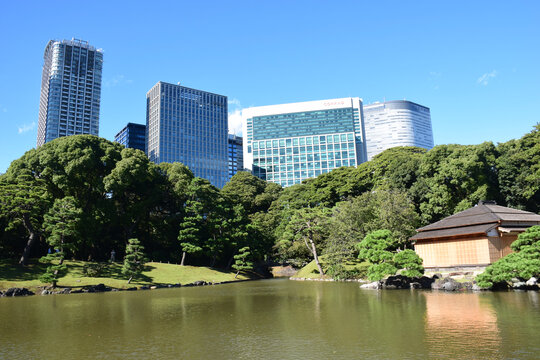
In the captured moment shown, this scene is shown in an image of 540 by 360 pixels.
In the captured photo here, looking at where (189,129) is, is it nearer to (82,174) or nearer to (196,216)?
(196,216)

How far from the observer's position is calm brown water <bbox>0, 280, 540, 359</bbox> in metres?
9.36

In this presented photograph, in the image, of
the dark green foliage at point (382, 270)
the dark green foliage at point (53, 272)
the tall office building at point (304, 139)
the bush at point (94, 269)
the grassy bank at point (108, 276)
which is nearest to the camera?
the dark green foliage at point (382, 270)

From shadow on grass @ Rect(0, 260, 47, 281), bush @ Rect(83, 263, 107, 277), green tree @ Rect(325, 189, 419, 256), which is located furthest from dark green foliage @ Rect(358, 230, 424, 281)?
shadow on grass @ Rect(0, 260, 47, 281)

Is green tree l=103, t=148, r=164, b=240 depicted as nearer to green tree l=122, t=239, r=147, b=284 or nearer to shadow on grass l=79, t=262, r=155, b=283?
shadow on grass l=79, t=262, r=155, b=283

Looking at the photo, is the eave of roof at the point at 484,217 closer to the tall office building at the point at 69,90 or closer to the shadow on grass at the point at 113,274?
the shadow on grass at the point at 113,274

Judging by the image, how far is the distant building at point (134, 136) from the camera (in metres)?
145

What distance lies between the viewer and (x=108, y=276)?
35438mm

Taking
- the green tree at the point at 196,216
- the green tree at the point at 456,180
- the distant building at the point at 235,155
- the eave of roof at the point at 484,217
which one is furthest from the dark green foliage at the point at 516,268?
the distant building at the point at 235,155

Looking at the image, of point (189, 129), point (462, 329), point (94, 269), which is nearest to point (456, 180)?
point (462, 329)

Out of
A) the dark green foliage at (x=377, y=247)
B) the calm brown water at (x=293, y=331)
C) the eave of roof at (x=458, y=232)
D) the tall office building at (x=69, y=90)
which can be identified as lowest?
the calm brown water at (x=293, y=331)

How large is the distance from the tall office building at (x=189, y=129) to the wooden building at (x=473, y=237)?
114021 mm

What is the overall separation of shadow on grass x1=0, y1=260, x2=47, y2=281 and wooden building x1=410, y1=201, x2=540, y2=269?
34.8 m

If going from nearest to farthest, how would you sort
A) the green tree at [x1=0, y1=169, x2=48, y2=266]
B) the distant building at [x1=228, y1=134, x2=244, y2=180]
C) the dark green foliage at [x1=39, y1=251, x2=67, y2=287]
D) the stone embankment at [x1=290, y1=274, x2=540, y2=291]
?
1. the stone embankment at [x1=290, y1=274, x2=540, y2=291]
2. the dark green foliage at [x1=39, y1=251, x2=67, y2=287]
3. the green tree at [x1=0, y1=169, x2=48, y2=266]
4. the distant building at [x1=228, y1=134, x2=244, y2=180]

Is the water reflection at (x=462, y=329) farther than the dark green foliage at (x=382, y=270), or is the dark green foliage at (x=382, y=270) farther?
the dark green foliage at (x=382, y=270)
